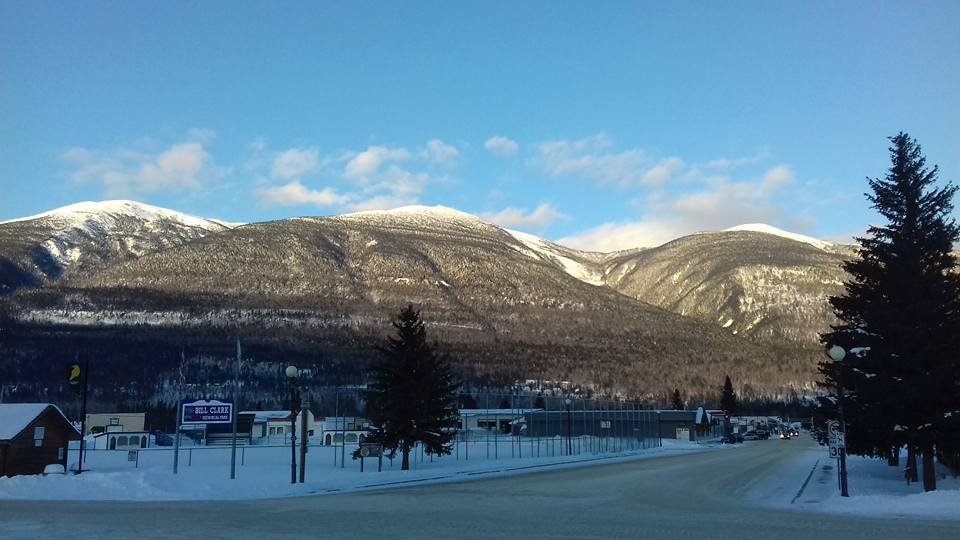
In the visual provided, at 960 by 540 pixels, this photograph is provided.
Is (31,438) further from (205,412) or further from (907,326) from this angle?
(907,326)

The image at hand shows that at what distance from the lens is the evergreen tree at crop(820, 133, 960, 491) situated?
2691 cm

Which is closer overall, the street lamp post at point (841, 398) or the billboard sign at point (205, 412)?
the street lamp post at point (841, 398)

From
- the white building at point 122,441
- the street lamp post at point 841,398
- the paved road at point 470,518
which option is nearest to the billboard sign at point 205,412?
the paved road at point 470,518

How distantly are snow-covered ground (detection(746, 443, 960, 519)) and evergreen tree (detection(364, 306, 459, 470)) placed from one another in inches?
706

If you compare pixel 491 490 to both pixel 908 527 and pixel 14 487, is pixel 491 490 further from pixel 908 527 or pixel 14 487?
pixel 14 487

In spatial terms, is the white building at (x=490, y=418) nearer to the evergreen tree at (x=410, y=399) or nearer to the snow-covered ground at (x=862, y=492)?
the evergreen tree at (x=410, y=399)

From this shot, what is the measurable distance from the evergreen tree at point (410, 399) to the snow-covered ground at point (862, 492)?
1793 cm

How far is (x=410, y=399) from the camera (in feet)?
153

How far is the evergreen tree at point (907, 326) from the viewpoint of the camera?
2691 cm

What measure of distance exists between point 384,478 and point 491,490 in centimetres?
965

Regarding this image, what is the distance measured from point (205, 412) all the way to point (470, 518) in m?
28.2

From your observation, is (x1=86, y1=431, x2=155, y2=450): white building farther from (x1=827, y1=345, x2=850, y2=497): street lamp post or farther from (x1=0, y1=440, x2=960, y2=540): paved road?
(x1=827, y1=345, x2=850, y2=497): street lamp post

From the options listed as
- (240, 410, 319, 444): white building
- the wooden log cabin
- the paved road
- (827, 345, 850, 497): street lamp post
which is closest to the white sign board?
(827, 345, 850, 497): street lamp post

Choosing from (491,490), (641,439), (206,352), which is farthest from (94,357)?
(491,490)
